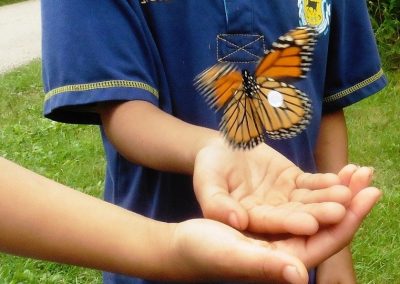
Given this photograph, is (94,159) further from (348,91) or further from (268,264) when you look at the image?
(268,264)

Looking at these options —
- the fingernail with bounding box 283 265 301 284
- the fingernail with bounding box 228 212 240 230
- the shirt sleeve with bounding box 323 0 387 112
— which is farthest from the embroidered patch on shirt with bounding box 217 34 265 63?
the fingernail with bounding box 283 265 301 284

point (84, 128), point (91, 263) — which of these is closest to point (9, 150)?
point (84, 128)

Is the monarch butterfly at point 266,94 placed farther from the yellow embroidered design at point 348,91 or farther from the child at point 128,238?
the yellow embroidered design at point 348,91

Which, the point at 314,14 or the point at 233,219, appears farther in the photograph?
the point at 314,14

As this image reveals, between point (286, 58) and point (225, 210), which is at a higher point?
point (286, 58)

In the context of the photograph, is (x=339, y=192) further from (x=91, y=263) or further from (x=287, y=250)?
(x=91, y=263)

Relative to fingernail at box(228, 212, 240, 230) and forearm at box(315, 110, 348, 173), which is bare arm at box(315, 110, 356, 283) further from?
fingernail at box(228, 212, 240, 230)

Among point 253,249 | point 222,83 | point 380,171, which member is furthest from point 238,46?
point 380,171
